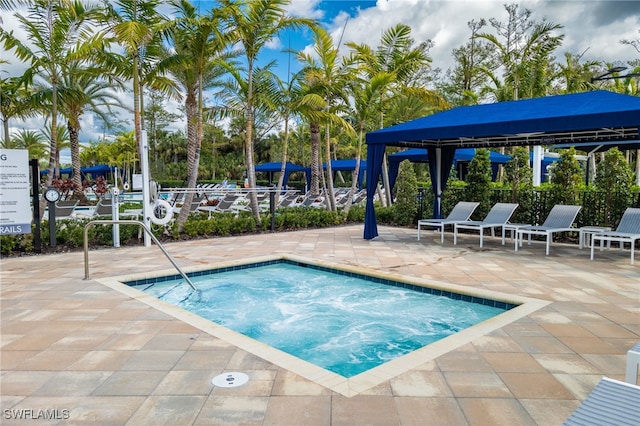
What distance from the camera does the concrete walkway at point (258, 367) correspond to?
2.45 metres

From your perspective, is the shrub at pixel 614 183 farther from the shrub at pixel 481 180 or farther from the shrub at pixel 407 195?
the shrub at pixel 407 195

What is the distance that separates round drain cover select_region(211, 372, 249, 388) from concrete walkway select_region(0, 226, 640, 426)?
54 mm

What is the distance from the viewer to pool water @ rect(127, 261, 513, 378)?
4.30 m

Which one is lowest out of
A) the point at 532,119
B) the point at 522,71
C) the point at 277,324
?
the point at 277,324

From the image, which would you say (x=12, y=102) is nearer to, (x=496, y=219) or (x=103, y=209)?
(x=103, y=209)

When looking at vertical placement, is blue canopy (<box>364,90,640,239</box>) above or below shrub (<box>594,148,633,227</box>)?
above

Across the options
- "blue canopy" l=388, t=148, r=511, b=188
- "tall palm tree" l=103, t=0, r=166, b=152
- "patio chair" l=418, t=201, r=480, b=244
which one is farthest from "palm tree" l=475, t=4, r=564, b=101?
"tall palm tree" l=103, t=0, r=166, b=152

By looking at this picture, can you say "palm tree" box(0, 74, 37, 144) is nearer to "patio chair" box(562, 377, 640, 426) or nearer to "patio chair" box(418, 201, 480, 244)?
"patio chair" box(418, 201, 480, 244)

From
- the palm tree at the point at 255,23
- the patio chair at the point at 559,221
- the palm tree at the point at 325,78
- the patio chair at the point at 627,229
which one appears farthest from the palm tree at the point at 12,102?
the patio chair at the point at 627,229

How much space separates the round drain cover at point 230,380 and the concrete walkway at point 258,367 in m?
0.05

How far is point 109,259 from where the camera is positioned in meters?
7.18

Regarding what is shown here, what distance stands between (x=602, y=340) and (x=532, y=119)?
4.41 meters

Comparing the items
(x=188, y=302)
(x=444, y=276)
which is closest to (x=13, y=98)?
(x=188, y=302)

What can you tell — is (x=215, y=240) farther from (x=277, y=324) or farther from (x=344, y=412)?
(x=344, y=412)
